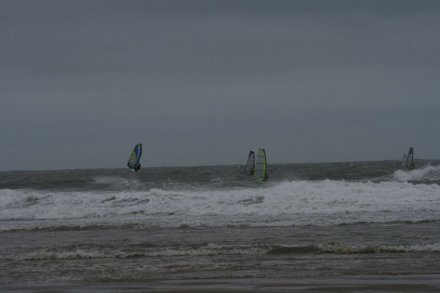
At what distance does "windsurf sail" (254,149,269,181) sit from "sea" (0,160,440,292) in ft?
30.7

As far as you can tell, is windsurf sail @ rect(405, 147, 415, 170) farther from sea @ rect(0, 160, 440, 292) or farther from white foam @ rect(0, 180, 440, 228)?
sea @ rect(0, 160, 440, 292)

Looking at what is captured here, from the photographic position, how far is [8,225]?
2067cm

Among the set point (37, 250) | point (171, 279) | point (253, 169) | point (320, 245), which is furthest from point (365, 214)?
point (253, 169)

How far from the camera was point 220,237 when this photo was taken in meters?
15.4

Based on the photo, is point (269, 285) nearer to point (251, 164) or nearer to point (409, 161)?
point (251, 164)

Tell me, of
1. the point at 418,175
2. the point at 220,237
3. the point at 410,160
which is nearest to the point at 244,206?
the point at 220,237

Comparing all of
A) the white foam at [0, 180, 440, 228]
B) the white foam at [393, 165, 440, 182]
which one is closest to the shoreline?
the white foam at [0, 180, 440, 228]

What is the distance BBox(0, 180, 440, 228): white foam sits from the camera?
2011 cm

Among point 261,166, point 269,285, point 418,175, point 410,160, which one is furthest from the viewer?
point 410,160

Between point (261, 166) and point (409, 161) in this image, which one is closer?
point (261, 166)

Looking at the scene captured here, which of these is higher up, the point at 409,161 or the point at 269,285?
the point at 409,161

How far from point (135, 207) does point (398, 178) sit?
21.2 meters

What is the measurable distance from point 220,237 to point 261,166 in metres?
23.6

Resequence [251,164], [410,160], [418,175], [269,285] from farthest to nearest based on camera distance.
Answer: [410,160] < [418,175] < [251,164] < [269,285]
